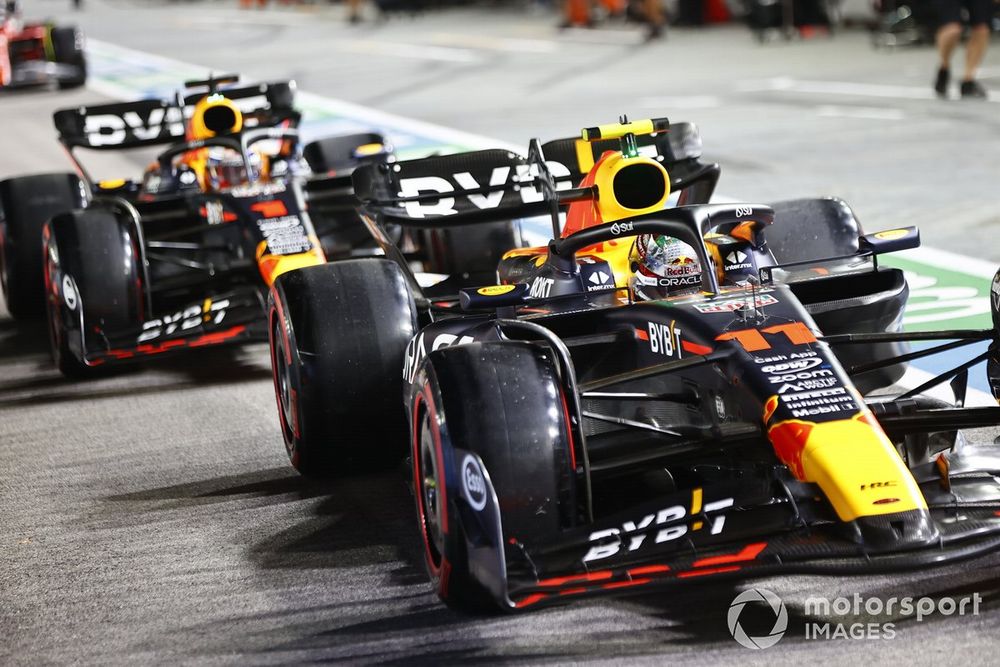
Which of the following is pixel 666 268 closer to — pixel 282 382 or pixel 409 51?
pixel 282 382

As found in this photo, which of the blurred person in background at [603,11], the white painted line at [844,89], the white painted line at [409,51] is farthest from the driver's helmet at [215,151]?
the blurred person in background at [603,11]

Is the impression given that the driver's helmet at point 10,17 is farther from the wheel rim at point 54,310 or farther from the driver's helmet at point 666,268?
the driver's helmet at point 666,268

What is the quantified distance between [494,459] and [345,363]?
1479 mm

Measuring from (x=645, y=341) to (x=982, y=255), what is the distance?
15.4ft

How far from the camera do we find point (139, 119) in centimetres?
977

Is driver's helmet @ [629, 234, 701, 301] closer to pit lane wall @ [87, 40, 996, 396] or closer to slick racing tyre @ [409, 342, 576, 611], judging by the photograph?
slick racing tyre @ [409, 342, 576, 611]

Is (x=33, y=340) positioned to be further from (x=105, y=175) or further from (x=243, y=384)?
(x=105, y=175)

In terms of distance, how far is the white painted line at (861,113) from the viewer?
578 inches

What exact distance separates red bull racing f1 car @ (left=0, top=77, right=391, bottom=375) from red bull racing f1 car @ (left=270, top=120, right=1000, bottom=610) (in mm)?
1699

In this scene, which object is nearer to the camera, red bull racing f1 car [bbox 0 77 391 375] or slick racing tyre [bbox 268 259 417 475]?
slick racing tyre [bbox 268 259 417 475]

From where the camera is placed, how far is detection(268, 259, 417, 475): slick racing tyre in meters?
5.45

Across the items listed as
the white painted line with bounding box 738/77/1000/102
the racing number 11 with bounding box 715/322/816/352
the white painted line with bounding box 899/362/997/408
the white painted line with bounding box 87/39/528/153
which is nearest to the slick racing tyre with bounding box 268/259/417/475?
the racing number 11 with bounding box 715/322/816/352

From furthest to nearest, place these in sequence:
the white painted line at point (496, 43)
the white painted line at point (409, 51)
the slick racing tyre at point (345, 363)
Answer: the white painted line at point (496, 43)
the white painted line at point (409, 51)
the slick racing tyre at point (345, 363)

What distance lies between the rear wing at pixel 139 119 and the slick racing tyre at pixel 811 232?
451cm
